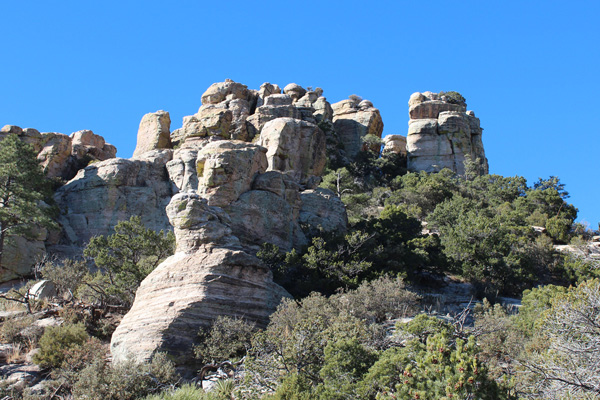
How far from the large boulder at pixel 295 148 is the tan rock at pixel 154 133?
343 inches

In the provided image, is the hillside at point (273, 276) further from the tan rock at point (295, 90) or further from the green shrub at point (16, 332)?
the tan rock at point (295, 90)

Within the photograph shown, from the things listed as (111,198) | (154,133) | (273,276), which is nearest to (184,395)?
(273,276)

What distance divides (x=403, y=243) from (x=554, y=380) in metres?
15.0

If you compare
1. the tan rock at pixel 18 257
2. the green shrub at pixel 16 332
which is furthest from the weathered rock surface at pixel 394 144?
the green shrub at pixel 16 332

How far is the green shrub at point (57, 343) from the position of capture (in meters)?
19.3

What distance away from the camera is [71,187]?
3716 centimetres

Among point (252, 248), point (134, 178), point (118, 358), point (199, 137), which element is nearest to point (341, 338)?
point (118, 358)

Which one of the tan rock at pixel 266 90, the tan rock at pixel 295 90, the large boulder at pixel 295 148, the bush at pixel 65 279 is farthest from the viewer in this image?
the tan rock at pixel 295 90

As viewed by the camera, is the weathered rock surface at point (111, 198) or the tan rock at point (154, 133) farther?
the tan rock at point (154, 133)

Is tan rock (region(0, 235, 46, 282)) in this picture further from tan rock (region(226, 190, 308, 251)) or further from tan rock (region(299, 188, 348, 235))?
tan rock (region(299, 188, 348, 235))

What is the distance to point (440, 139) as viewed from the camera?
5678 centimetres

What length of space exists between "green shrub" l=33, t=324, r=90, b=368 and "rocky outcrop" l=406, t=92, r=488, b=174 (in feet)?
134

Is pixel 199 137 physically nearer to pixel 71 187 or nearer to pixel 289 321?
pixel 71 187

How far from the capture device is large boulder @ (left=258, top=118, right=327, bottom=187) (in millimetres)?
40094
